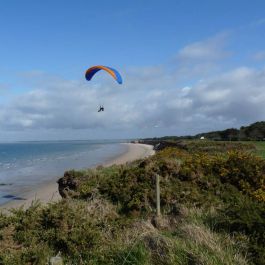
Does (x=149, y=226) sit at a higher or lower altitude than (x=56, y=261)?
higher

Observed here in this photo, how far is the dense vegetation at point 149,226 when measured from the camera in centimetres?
733

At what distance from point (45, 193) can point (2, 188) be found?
261 inches

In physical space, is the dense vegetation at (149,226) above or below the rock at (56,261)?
above

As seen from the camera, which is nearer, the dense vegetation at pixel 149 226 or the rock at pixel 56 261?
the dense vegetation at pixel 149 226

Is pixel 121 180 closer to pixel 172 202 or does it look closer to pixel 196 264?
pixel 172 202

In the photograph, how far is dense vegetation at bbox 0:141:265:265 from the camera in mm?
7328

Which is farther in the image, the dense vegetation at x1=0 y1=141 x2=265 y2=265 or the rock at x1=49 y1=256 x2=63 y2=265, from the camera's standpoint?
the rock at x1=49 y1=256 x2=63 y2=265

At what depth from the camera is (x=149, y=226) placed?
919 cm

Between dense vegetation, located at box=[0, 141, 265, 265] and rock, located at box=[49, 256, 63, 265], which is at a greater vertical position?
dense vegetation, located at box=[0, 141, 265, 265]

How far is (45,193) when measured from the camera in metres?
27.3

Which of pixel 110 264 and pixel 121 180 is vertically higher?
pixel 121 180

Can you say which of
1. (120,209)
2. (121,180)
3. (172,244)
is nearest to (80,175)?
(121,180)

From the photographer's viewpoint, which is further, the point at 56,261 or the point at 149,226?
the point at 149,226

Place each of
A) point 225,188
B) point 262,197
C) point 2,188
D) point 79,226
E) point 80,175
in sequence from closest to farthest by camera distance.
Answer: point 79,226, point 262,197, point 225,188, point 80,175, point 2,188
